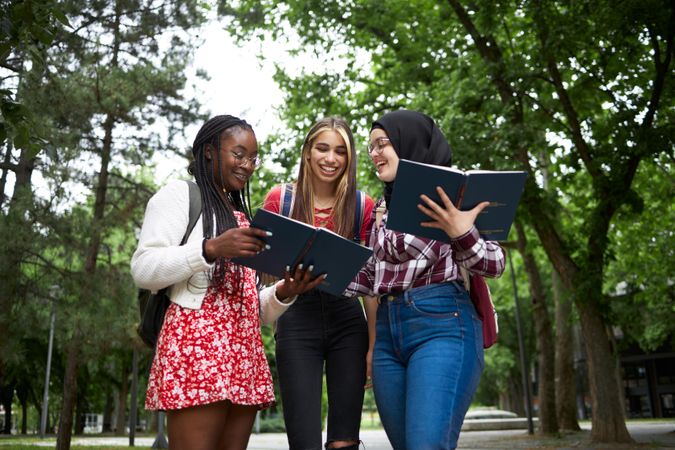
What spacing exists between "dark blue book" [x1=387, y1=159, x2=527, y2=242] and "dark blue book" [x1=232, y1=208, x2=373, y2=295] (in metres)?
0.22

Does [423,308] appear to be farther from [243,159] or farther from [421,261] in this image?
[243,159]

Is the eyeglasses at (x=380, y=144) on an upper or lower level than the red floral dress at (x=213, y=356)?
upper

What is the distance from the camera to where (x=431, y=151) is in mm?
3461

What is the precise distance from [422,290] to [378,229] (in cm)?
45

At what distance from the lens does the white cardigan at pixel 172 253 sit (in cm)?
287

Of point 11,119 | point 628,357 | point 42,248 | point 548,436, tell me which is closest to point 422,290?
point 11,119

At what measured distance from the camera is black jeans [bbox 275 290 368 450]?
3.58m

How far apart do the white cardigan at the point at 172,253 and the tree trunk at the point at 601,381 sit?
474 inches

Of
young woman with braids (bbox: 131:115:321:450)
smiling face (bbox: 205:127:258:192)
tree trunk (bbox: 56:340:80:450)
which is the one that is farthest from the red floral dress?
tree trunk (bbox: 56:340:80:450)

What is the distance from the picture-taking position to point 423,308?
10.8 feet

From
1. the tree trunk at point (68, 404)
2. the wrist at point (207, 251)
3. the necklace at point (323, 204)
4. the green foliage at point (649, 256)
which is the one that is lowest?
the tree trunk at point (68, 404)

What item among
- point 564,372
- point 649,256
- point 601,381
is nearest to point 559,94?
point 601,381

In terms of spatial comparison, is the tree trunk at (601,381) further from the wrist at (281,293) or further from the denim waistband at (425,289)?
the wrist at (281,293)

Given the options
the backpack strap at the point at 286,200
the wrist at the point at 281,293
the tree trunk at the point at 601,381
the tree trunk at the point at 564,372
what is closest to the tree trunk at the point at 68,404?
the tree trunk at the point at 601,381
